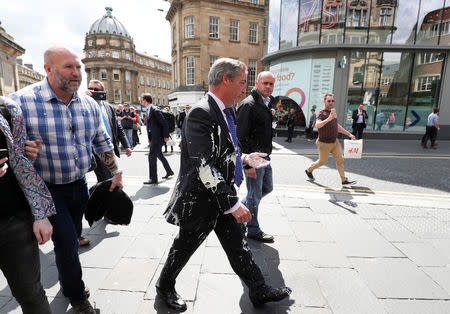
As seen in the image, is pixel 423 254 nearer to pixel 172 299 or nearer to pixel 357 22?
pixel 172 299

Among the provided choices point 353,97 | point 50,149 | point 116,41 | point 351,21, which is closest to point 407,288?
point 50,149

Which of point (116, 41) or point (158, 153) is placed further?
point (116, 41)

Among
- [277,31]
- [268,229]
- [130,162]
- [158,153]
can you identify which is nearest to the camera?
[268,229]

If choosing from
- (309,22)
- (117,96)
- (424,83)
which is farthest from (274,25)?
(117,96)

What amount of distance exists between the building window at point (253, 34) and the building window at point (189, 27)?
6188mm

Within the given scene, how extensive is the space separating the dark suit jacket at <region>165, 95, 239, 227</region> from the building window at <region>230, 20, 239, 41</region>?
28521 millimetres

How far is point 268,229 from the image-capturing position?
11.6 feet

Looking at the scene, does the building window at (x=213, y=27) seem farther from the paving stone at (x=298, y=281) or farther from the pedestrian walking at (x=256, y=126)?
the paving stone at (x=298, y=281)

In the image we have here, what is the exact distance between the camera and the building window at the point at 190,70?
27.0 m

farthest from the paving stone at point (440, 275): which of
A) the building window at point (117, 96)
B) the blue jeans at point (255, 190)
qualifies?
the building window at point (117, 96)

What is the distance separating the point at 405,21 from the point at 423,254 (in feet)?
51.6

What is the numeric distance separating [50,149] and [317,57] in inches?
613

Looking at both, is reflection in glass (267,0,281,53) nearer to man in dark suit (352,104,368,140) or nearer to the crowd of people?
man in dark suit (352,104,368,140)

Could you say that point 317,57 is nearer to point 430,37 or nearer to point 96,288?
point 430,37
